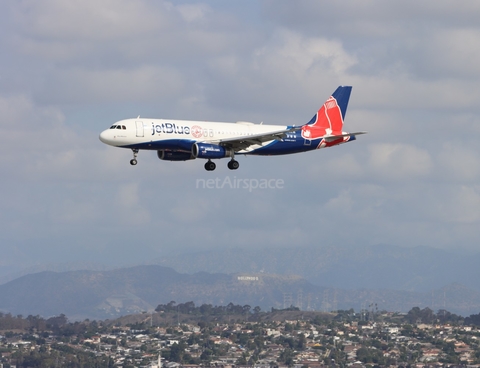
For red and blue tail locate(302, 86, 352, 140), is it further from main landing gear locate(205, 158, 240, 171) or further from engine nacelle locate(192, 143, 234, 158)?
engine nacelle locate(192, 143, 234, 158)

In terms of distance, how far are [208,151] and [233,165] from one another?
6888mm

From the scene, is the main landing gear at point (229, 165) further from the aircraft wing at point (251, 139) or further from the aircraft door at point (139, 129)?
the aircraft door at point (139, 129)

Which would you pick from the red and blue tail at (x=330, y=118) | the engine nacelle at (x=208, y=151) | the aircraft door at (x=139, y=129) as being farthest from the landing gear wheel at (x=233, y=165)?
the aircraft door at (x=139, y=129)

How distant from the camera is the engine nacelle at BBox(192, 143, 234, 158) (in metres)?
90.1

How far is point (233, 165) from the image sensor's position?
97.1 m

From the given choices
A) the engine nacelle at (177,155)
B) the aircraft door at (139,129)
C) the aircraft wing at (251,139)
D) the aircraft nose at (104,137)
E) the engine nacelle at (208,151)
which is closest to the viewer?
the aircraft nose at (104,137)

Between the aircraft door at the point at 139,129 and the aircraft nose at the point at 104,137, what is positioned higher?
the aircraft door at the point at 139,129

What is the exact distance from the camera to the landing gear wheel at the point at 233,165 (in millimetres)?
96938

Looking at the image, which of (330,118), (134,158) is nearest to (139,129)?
(134,158)

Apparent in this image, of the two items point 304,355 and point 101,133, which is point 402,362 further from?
point 101,133

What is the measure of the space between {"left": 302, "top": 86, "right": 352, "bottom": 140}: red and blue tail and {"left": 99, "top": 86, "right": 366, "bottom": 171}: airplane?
0.12 metres

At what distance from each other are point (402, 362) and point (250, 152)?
9200 centimetres

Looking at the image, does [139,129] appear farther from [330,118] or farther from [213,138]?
[330,118]

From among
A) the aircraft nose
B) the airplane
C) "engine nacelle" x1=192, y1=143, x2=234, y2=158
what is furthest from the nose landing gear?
the aircraft nose
